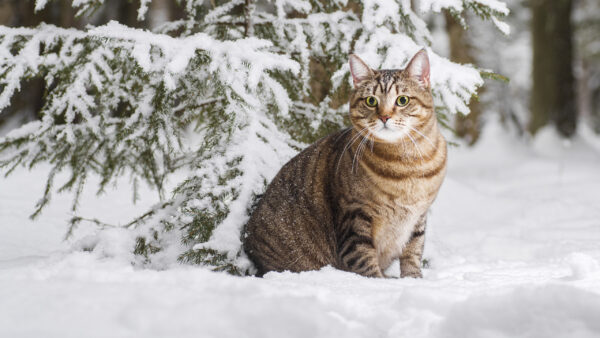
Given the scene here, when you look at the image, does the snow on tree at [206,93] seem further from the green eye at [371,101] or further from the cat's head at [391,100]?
the green eye at [371,101]

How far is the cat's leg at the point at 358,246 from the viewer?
8.95 ft

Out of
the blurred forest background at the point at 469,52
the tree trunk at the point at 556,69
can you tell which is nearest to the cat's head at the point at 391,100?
the blurred forest background at the point at 469,52

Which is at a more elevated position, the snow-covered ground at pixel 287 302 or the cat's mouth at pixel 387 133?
the cat's mouth at pixel 387 133

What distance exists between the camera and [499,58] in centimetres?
2250

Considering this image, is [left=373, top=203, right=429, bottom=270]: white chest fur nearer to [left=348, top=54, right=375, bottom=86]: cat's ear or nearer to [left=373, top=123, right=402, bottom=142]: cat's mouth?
[left=373, top=123, right=402, bottom=142]: cat's mouth

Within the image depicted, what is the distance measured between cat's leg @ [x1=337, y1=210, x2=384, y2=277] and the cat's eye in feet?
2.00

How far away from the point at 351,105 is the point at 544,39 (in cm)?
870

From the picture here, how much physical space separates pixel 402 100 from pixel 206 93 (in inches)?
53.3

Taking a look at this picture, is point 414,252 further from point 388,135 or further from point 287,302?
Result: point 287,302

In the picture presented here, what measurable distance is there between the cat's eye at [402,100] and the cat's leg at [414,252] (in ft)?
2.23

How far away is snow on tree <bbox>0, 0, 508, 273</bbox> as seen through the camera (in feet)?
9.41

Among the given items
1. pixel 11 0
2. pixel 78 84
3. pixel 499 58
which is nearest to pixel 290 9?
pixel 78 84

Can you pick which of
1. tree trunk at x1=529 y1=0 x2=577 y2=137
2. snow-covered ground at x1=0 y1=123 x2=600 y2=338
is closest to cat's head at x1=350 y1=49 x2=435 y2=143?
snow-covered ground at x1=0 y1=123 x2=600 y2=338

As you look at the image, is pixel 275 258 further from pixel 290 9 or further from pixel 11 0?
pixel 11 0
